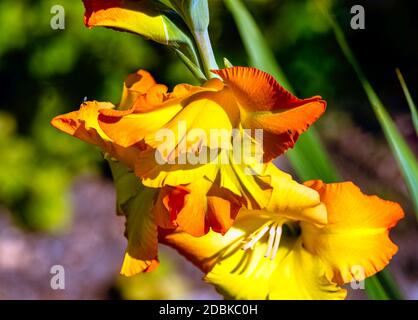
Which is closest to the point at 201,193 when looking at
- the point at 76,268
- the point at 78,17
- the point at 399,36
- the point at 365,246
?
the point at 365,246

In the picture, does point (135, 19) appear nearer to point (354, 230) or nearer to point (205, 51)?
point (205, 51)

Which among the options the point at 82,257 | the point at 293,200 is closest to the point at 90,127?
the point at 293,200

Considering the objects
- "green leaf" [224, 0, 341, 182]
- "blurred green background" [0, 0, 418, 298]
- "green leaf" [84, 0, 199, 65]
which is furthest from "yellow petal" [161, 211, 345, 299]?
"blurred green background" [0, 0, 418, 298]

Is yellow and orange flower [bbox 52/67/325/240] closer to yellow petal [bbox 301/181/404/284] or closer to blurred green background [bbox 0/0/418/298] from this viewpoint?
yellow petal [bbox 301/181/404/284]

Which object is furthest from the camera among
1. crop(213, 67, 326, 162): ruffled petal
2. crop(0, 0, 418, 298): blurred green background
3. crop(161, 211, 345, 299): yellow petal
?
crop(0, 0, 418, 298): blurred green background

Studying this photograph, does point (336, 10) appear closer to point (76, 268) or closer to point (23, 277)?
point (76, 268)

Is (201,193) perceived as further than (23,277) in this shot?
No
